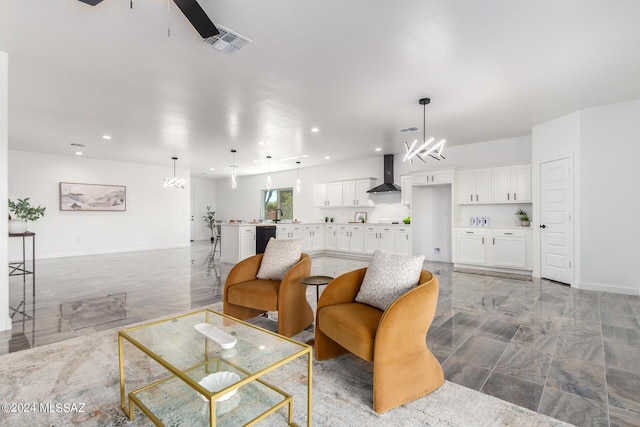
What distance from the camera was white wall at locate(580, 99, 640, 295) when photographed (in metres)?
4.52

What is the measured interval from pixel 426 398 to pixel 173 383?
5.33 ft

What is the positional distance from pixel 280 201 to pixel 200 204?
3917mm

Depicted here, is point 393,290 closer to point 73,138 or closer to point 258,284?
point 258,284

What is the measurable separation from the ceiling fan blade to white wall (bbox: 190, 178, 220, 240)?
1191 cm

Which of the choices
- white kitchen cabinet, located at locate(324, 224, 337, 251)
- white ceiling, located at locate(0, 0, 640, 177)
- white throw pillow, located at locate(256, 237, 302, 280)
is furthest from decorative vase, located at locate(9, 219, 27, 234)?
white kitchen cabinet, located at locate(324, 224, 337, 251)

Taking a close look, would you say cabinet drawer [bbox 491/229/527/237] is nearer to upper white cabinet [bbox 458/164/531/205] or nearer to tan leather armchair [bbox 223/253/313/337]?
upper white cabinet [bbox 458/164/531/205]

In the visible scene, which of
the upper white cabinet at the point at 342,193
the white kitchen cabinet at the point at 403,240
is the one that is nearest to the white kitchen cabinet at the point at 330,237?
the upper white cabinet at the point at 342,193

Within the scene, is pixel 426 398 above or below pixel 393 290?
below

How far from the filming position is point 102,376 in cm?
220

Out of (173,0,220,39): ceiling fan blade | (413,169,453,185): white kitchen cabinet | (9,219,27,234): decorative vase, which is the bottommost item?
(9,219,27,234): decorative vase

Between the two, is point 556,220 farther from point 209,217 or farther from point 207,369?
point 209,217

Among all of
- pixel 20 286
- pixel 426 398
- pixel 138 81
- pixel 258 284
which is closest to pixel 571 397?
pixel 426 398

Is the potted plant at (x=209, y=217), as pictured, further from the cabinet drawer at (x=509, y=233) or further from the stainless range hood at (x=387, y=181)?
the cabinet drawer at (x=509, y=233)

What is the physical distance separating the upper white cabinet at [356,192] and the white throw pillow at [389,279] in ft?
20.9
